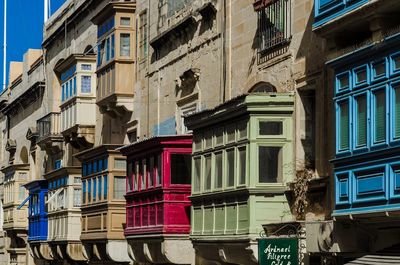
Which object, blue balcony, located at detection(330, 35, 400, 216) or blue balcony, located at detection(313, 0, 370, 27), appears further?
blue balcony, located at detection(313, 0, 370, 27)

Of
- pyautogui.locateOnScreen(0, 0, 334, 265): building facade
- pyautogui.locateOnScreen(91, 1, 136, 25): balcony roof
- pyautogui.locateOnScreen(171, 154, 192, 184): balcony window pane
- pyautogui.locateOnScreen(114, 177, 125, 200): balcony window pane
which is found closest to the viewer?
pyautogui.locateOnScreen(0, 0, 334, 265): building facade

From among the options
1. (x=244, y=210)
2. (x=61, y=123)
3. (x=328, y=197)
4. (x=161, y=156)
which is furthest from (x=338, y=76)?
(x=61, y=123)

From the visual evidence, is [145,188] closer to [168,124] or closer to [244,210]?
[168,124]

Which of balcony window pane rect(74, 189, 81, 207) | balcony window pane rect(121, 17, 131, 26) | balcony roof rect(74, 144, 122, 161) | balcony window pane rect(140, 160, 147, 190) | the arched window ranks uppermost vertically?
balcony window pane rect(121, 17, 131, 26)

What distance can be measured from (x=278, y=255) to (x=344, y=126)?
3.40m

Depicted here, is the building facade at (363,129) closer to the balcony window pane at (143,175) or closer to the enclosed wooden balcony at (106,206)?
the balcony window pane at (143,175)

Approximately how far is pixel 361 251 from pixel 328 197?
2.09 meters

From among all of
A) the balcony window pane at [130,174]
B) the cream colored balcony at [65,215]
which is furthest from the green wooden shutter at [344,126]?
the cream colored balcony at [65,215]

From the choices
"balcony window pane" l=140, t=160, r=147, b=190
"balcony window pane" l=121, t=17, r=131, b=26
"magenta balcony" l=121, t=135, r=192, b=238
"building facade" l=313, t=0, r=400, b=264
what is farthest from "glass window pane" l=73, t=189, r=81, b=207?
"building facade" l=313, t=0, r=400, b=264

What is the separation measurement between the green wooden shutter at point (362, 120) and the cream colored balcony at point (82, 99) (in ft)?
64.1

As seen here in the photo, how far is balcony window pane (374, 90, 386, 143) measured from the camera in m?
16.6

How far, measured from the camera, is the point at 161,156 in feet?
85.1

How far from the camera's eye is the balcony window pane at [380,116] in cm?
1658

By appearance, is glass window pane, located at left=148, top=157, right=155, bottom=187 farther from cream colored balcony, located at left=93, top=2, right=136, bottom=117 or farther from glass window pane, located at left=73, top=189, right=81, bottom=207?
glass window pane, located at left=73, top=189, right=81, bottom=207
